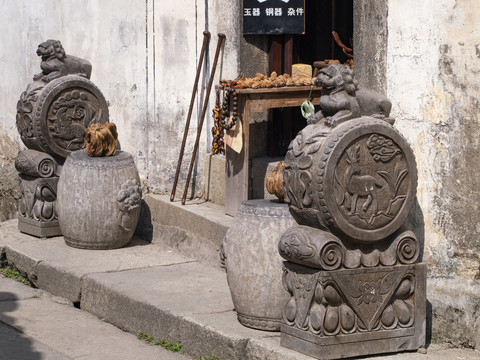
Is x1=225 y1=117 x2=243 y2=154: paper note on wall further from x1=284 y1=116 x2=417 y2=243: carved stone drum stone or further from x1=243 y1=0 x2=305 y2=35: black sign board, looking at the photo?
x1=284 y1=116 x2=417 y2=243: carved stone drum stone

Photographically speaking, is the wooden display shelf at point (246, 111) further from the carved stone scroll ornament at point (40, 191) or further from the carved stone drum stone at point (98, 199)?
the carved stone scroll ornament at point (40, 191)

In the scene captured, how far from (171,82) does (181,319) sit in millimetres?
3152

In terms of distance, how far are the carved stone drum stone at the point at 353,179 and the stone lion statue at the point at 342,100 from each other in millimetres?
73

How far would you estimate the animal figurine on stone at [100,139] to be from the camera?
8.84 metres

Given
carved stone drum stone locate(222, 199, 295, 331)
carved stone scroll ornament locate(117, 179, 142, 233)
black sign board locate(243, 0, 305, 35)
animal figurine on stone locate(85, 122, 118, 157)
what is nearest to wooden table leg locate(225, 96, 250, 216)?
carved stone scroll ornament locate(117, 179, 142, 233)

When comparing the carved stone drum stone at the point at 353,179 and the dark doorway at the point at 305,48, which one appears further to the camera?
the dark doorway at the point at 305,48

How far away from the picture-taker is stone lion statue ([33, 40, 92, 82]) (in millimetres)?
9609

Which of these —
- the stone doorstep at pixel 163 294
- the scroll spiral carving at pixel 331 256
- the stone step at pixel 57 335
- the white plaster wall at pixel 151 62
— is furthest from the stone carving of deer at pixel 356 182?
the white plaster wall at pixel 151 62

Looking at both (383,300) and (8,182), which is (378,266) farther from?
(8,182)

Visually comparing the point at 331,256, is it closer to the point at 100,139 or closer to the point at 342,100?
the point at 342,100

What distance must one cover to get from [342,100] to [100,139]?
3.29 m

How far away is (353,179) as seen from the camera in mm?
5938

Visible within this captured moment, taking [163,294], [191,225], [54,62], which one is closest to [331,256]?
[163,294]

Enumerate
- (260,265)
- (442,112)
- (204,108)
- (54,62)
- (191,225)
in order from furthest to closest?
(54,62)
(204,108)
(191,225)
(260,265)
(442,112)
